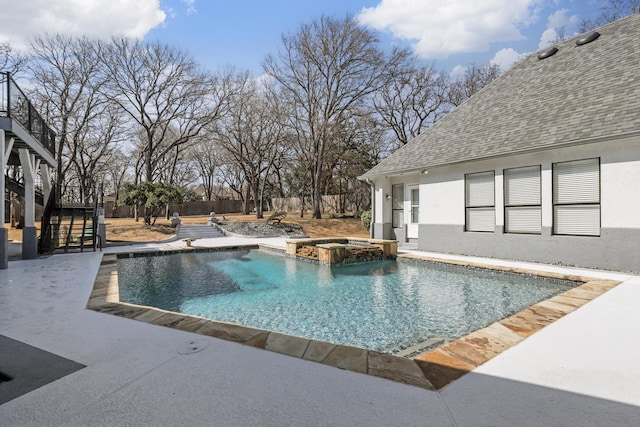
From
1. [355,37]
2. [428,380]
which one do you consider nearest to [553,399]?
[428,380]

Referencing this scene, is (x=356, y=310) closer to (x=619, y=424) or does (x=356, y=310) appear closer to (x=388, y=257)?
(x=619, y=424)

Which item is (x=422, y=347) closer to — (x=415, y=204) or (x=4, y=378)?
(x=4, y=378)

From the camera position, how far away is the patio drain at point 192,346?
291cm

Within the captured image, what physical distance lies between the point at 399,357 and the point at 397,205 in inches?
411

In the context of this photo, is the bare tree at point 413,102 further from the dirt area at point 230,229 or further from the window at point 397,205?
the window at point 397,205

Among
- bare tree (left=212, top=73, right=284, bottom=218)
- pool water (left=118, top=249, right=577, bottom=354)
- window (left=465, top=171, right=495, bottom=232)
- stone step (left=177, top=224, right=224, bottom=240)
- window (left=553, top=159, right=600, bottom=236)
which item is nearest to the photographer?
pool water (left=118, top=249, right=577, bottom=354)

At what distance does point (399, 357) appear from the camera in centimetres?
280

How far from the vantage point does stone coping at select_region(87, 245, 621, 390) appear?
2.53 meters

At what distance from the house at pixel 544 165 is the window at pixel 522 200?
0.08 feet

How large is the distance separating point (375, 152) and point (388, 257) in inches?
666

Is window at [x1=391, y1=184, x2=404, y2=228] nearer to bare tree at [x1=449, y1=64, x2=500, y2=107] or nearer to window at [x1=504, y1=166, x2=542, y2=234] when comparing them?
window at [x1=504, y1=166, x2=542, y2=234]

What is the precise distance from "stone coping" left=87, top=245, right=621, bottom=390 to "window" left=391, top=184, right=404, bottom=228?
25.9 ft

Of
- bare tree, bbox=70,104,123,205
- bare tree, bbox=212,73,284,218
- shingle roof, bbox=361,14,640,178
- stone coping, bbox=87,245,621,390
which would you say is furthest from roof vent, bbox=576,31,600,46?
bare tree, bbox=70,104,123,205

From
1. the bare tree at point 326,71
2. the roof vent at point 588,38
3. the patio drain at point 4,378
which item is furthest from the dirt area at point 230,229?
the patio drain at point 4,378
